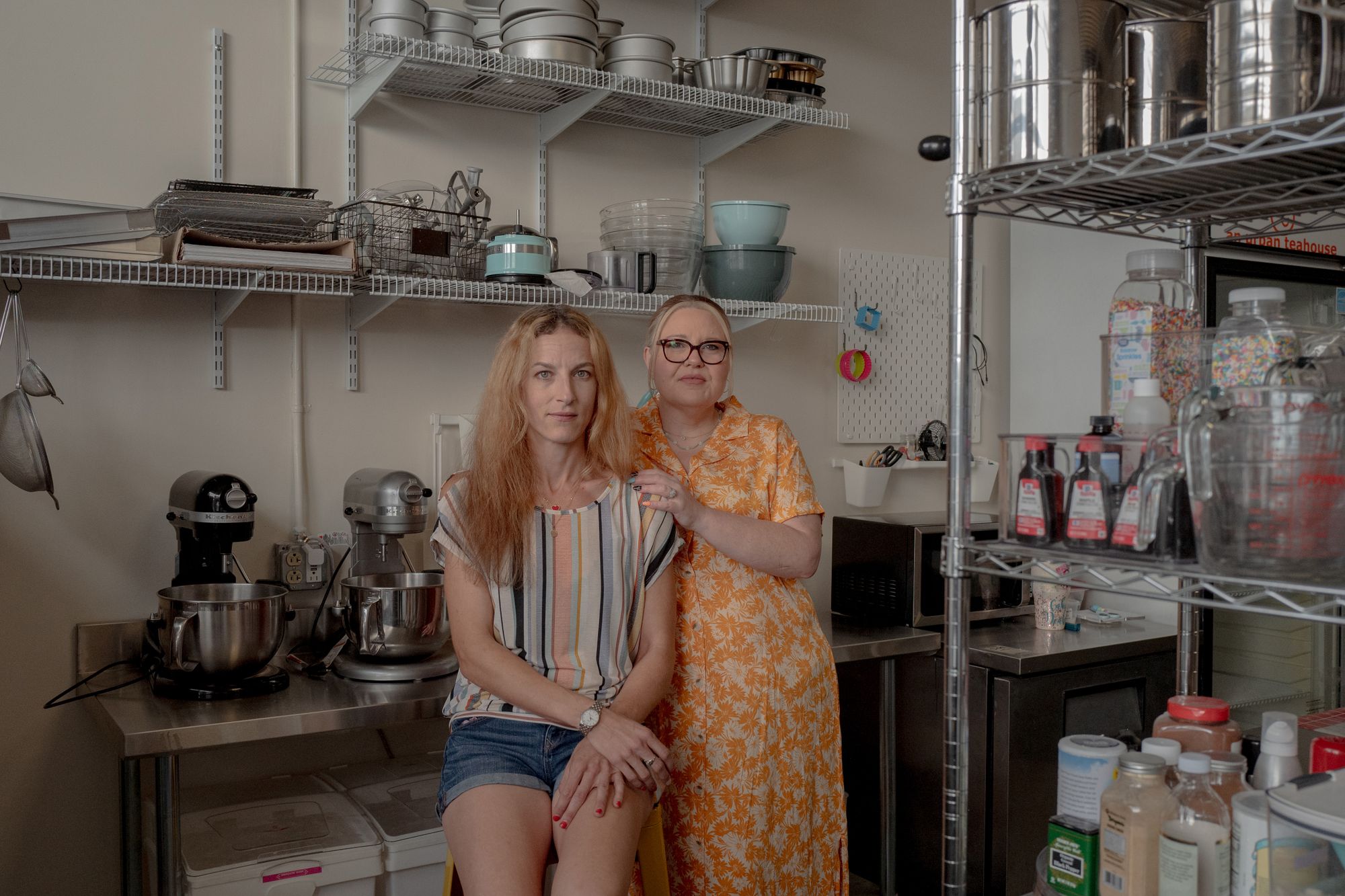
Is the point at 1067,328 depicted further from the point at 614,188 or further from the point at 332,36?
the point at 332,36

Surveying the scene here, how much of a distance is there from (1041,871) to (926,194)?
Answer: 2569mm

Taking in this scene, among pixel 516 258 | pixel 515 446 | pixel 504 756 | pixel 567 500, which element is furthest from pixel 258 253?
pixel 504 756

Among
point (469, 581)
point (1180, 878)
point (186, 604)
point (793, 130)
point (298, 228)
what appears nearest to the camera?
point (1180, 878)

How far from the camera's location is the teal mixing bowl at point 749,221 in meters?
2.73

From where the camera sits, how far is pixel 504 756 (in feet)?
5.77

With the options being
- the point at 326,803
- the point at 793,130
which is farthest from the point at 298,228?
the point at 793,130

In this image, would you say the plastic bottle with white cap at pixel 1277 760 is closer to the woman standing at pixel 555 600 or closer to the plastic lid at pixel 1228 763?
the plastic lid at pixel 1228 763

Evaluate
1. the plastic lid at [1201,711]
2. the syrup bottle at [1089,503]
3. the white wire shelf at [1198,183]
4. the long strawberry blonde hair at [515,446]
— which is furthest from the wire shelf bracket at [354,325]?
the plastic lid at [1201,711]

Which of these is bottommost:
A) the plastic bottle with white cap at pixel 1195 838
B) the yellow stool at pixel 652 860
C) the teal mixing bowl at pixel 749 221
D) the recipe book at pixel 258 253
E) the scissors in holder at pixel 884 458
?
the yellow stool at pixel 652 860

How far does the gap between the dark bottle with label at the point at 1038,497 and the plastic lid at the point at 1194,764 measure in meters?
0.26

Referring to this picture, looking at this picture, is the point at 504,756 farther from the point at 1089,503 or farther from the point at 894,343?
the point at 894,343

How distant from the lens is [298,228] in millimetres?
2162

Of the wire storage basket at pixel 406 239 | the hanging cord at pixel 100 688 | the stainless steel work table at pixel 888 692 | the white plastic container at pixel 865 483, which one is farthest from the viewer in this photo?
the white plastic container at pixel 865 483

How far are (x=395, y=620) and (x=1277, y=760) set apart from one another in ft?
5.09
